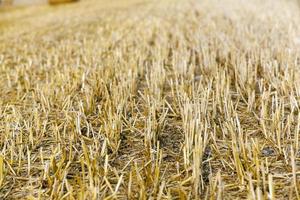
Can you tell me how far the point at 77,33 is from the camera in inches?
209

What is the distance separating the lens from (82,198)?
1.40 m

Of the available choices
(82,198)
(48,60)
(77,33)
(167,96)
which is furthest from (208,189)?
(77,33)

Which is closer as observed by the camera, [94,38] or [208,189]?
[208,189]

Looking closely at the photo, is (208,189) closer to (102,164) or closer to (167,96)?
(102,164)

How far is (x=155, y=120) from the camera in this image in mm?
2021

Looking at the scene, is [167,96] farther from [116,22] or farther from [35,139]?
[116,22]

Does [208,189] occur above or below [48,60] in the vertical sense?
below

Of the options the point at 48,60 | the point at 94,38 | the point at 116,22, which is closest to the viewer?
the point at 48,60

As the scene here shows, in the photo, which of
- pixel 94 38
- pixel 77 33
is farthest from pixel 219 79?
pixel 77 33

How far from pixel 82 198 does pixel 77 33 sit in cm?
411

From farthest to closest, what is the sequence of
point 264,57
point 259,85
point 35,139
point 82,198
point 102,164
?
point 264,57 → point 259,85 → point 35,139 → point 102,164 → point 82,198

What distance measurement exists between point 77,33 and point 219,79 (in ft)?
10.0

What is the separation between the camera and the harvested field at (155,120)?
155 cm

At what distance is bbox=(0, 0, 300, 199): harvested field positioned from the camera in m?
1.55
